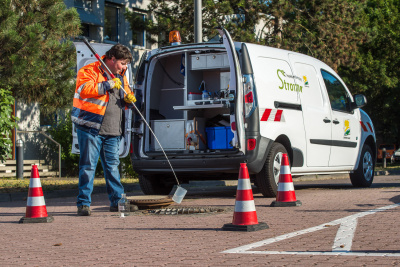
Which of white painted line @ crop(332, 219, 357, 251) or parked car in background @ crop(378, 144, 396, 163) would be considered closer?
white painted line @ crop(332, 219, 357, 251)

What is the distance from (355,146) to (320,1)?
14675 millimetres

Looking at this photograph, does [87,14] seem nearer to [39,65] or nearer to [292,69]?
[39,65]

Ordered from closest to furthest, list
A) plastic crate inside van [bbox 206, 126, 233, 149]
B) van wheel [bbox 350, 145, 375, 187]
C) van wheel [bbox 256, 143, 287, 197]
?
van wheel [bbox 256, 143, 287, 197] < plastic crate inside van [bbox 206, 126, 233, 149] < van wheel [bbox 350, 145, 375, 187]

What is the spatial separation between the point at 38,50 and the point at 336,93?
18.7ft

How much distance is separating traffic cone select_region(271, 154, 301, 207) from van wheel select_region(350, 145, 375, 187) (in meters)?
3.85

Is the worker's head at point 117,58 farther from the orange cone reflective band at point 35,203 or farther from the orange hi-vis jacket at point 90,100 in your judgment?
the orange cone reflective band at point 35,203

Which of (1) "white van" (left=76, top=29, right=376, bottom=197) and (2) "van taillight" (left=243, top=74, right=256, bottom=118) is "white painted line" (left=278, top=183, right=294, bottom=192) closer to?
(1) "white van" (left=76, top=29, right=376, bottom=197)

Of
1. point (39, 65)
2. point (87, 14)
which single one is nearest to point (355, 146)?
point (39, 65)

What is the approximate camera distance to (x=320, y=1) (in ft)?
84.7

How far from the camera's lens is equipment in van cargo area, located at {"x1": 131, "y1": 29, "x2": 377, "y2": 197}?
950 cm

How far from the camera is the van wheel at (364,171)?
12.4 m

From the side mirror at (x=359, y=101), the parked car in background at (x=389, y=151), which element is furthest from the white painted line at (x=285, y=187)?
the parked car in background at (x=389, y=151)

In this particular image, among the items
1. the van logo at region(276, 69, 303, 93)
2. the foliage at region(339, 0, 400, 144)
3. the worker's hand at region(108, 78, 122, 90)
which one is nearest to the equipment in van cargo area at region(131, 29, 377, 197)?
the van logo at region(276, 69, 303, 93)

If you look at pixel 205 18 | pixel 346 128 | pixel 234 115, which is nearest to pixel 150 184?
pixel 234 115
